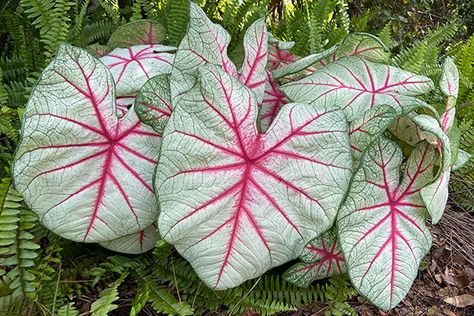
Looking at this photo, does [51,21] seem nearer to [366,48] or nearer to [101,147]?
[101,147]

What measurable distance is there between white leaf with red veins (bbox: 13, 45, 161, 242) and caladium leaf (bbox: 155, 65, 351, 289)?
0.59ft

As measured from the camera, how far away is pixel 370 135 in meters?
1.45

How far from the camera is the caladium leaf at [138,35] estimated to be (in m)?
2.03

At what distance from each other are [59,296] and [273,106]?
842 millimetres

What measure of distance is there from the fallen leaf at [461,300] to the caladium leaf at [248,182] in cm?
89

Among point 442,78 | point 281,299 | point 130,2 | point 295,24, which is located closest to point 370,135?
point 442,78

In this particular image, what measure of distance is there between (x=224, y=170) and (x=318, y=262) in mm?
508

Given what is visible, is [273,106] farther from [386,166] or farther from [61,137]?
[61,137]

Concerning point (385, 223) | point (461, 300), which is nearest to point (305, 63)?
point (385, 223)

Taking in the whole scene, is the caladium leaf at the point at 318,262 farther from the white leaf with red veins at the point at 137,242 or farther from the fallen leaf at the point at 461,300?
the fallen leaf at the point at 461,300

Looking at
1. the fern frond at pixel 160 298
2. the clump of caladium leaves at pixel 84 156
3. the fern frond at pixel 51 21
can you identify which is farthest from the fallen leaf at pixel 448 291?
the fern frond at pixel 51 21

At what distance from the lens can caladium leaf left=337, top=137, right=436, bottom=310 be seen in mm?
1456

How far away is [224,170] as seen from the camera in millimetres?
1348

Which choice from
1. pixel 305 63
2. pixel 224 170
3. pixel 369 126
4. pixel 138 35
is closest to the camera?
pixel 224 170
